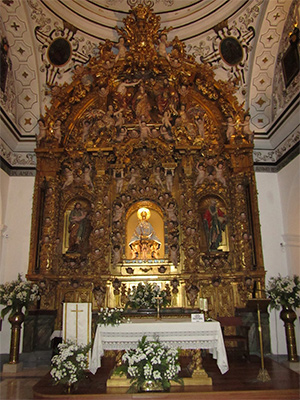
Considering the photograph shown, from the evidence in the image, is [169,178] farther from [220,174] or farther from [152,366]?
[152,366]

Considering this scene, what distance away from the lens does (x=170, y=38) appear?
42.5 ft

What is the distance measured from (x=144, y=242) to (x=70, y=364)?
213 inches

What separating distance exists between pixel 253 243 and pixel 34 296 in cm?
675

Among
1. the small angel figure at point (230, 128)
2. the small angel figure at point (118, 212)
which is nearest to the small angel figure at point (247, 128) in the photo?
the small angel figure at point (230, 128)

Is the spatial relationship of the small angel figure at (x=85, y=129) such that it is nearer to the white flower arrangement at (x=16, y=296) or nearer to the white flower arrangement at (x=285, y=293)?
the white flower arrangement at (x=16, y=296)

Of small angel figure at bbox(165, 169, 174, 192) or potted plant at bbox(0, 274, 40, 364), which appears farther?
small angel figure at bbox(165, 169, 174, 192)

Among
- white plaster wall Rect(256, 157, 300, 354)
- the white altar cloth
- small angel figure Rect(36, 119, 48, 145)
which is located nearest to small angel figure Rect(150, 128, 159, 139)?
small angel figure Rect(36, 119, 48, 145)

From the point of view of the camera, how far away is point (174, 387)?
6770mm

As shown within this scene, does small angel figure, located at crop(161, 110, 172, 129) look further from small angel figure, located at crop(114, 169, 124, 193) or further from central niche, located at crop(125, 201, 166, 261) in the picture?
central niche, located at crop(125, 201, 166, 261)

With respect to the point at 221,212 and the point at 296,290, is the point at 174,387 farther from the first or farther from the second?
the point at 221,212

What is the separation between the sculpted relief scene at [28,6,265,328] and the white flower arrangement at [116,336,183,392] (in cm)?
462

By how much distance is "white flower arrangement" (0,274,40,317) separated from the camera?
31.0 feet

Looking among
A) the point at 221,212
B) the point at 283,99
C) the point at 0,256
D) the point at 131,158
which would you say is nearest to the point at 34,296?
the point at 0,256

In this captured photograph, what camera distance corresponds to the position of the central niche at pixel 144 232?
11.6 m
